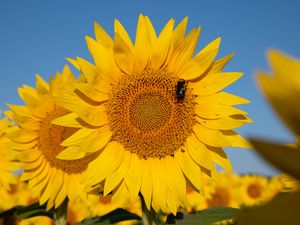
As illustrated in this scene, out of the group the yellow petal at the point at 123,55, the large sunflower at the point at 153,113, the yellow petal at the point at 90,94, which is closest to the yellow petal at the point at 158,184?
the large sunflower at the point at 153,113

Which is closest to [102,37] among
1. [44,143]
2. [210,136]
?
[210,136]

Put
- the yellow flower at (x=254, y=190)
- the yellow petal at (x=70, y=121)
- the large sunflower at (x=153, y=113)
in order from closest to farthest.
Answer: the large sunflower at (x=153, y=113) → the yellow petal at (x=70, y=121) → the yellow flower at (x=254, y=190)

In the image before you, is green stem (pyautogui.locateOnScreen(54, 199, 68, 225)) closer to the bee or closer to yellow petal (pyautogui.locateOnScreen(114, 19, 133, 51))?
the bee

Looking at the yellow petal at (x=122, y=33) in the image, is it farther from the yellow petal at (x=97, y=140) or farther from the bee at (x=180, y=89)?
the yellow petal at (x=97, y=140)

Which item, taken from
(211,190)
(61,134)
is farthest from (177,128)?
(211,190)

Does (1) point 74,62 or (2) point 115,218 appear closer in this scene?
(2) point 115,218

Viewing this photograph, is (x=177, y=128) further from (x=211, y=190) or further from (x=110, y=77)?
(x=211, y=190)

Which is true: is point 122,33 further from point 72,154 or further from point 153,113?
point 72,154

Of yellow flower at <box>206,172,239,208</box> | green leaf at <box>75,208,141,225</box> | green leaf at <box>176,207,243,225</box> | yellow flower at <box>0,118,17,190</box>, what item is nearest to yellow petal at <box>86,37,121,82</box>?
green leaf at <box>75,208,141,225</box>
